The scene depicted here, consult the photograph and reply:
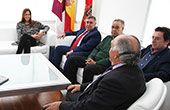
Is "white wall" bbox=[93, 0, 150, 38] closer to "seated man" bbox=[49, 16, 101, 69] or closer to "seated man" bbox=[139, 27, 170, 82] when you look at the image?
"seated man" bbox=[49, 16, 101, 69]

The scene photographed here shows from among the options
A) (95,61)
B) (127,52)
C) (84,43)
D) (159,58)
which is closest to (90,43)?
(84,43)

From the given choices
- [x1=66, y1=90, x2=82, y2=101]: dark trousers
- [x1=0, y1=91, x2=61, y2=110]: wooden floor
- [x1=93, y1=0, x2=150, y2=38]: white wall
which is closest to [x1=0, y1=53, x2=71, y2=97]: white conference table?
[x1=66, y1=90, x2=82, y2=101]: dark trousers

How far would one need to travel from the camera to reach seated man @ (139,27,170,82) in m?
2.25

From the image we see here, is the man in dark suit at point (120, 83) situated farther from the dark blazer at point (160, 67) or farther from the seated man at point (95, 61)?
the seated man at point (95, 61)

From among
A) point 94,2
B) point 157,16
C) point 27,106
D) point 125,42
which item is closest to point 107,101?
point 125,42

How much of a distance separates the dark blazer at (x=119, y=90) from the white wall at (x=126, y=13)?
1973mm

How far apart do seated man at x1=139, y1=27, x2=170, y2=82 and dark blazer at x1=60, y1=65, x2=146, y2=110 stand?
86 cm

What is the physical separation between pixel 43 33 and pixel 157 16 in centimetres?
219

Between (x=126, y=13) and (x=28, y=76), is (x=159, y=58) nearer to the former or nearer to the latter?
(x=126, y=13)

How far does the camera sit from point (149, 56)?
8.21 ft

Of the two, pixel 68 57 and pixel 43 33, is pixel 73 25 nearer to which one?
pixel 43 33

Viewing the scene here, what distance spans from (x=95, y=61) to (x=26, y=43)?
146cm

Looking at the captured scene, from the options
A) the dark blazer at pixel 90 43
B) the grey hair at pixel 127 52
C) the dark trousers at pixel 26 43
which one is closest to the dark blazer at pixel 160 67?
the grey hair at pixel 127 52

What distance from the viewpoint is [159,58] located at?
7.70 feet
